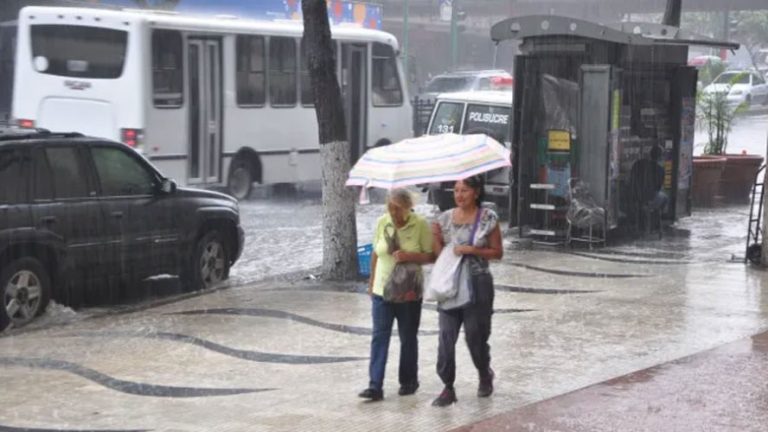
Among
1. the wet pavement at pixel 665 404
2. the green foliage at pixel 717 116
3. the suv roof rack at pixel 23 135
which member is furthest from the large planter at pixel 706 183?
the suv roof rack at pixel 23 135

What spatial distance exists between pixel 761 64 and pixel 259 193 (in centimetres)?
5786

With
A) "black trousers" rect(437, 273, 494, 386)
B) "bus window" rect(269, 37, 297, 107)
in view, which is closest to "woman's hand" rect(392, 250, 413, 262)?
"black trousers" rect(437, 273, 494, 386)

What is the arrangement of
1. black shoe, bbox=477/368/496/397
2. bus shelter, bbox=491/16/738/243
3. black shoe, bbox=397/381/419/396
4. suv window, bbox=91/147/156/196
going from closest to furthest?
1. black shoe, bbox=477/368/496/397
2. black shoe, bbox=397/381/419/396
3. suv window, bbox=91/147/156/196
4. bus shelter, bbox=491/16/738/243

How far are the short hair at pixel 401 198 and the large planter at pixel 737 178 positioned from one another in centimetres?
1369

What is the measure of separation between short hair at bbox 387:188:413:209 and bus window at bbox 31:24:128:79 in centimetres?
1128

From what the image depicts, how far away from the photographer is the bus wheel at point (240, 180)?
19625 mm

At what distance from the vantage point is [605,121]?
46.6ft

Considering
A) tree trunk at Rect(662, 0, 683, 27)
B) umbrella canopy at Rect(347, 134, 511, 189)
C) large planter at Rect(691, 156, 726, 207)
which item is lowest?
large planter at Rect(691, 156, 726, 207)

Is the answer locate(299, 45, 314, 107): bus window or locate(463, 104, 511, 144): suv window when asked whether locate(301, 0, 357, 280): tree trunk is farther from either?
locate(299, 45, 314, 107): bus window

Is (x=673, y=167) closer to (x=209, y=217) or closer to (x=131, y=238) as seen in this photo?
(x=209, y=217)

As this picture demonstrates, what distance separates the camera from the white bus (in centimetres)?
1762

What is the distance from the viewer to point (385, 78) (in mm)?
22812

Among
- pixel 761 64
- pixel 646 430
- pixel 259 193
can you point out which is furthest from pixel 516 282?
pixel 761 64

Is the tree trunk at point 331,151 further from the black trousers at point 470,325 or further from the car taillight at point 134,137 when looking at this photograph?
the car taillight at point 134,137
